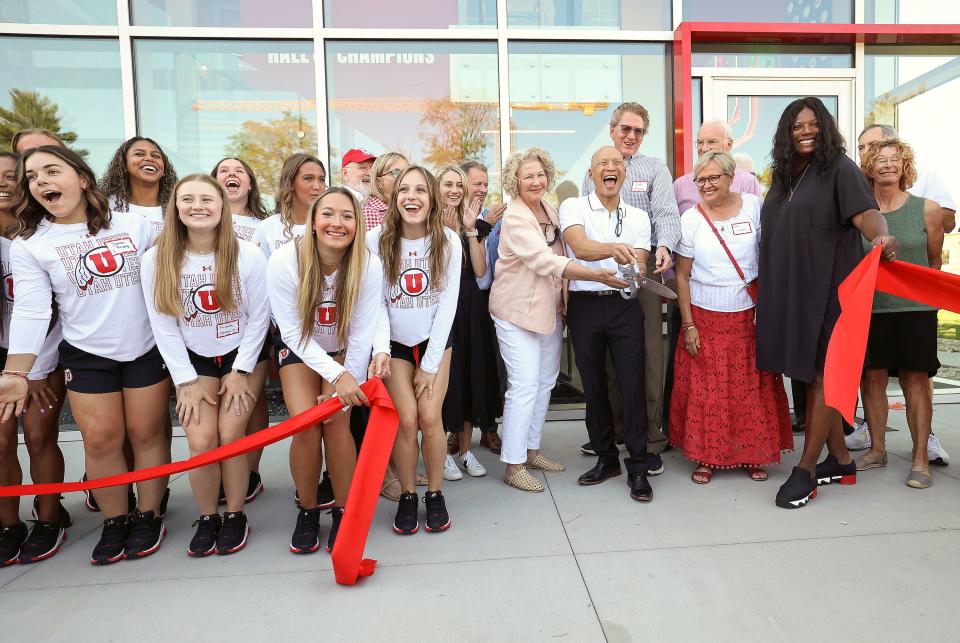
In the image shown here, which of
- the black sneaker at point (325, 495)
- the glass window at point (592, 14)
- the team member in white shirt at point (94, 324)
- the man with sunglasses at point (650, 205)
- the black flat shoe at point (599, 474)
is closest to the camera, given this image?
the team member in white shirt at point (94, 324)

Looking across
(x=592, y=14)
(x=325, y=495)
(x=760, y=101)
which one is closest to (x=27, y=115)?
(x=325, y=495)

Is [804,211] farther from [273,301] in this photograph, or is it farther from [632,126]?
[273,301]

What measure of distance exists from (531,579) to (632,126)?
110 inches

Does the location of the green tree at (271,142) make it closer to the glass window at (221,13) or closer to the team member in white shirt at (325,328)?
the glass window at (221,13)

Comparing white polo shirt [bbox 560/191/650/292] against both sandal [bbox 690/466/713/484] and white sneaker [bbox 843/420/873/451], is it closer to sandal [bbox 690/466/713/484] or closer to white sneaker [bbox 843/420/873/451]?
sandal [bbox 690/466/713/484]

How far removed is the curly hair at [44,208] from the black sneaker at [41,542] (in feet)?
4.64

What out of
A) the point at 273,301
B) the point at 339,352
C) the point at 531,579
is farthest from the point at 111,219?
the point at 531,579

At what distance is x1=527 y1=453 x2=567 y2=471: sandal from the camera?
3826 millimetres

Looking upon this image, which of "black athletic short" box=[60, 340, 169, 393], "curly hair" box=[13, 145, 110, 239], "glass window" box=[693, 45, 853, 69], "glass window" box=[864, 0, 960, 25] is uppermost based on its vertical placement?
"glass window" box=[864, 0, 960, 25]

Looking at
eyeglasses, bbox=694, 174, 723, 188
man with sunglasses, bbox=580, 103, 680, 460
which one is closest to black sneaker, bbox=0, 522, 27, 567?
man with sunglasses, bbox=580, 103, 680, 460

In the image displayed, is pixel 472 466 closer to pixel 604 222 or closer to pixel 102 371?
pixel 604 222

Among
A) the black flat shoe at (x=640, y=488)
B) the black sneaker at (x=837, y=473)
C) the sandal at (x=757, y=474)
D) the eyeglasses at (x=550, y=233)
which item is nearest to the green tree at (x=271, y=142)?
the eyeglasses at (x=550, y=233)

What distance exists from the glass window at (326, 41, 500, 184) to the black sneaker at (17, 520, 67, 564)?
4.39 m

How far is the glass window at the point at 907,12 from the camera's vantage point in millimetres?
6379
